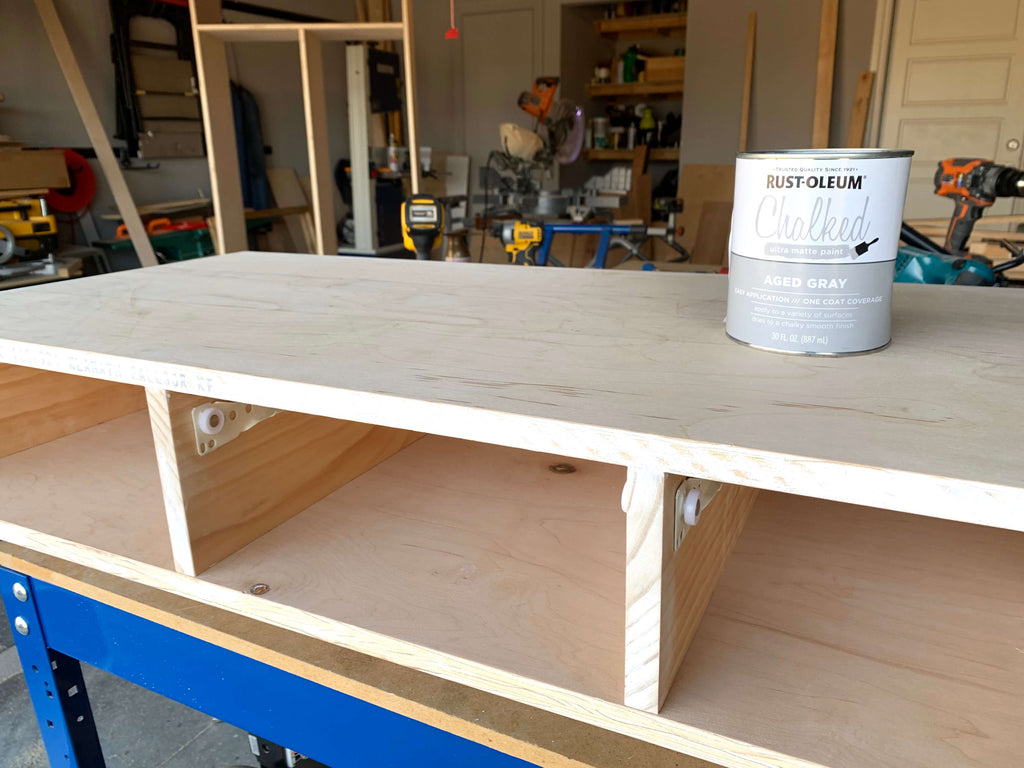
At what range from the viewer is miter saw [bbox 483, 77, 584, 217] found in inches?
141

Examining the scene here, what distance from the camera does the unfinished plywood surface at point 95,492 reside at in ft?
2.21

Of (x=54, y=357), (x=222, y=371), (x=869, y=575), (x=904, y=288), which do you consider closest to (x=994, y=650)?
(x=869, y=575)

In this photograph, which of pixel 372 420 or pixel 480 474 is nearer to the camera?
pixel 372 420

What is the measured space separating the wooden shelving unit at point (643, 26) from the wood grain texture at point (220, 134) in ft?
12.0

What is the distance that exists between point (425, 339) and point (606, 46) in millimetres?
6598

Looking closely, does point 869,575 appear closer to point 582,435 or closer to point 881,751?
point 881,751

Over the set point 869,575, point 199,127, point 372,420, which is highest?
point 199,127

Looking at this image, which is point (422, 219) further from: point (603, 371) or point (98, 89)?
point (98, 89)

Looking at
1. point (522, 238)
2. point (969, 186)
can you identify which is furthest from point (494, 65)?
point (969, 186)

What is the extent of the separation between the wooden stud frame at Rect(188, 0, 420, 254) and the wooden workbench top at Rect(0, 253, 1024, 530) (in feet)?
6.50

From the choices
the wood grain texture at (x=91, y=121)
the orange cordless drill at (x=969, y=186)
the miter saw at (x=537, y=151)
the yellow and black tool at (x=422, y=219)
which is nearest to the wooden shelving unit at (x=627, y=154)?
the miter saw at (x=537, y=151)

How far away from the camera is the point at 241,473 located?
638 millimetres

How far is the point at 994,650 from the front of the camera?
0.51 meters

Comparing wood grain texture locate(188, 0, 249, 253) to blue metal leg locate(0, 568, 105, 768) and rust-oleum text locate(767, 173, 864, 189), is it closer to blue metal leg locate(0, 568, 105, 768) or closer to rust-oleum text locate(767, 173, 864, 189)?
blue metal leg locate(0, 568, 105, 768)
